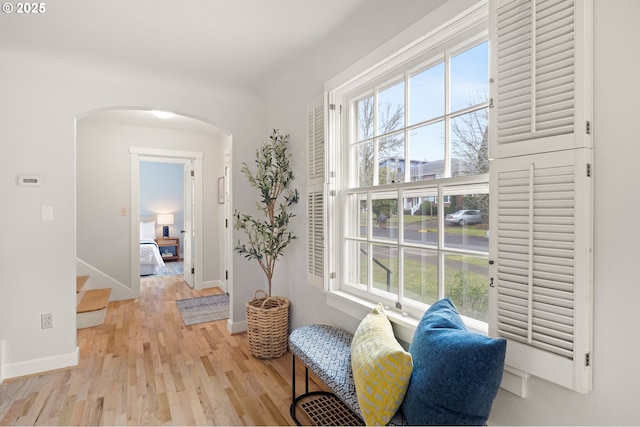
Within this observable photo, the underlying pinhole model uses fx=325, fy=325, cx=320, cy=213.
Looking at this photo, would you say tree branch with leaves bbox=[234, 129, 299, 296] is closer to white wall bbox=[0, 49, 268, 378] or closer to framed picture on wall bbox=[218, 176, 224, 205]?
white wall bbox=[0, 49, 268, 378]

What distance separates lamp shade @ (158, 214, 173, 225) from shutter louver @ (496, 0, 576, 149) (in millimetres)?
8451

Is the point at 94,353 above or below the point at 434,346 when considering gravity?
below

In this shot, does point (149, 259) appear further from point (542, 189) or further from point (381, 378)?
point (542, 189)

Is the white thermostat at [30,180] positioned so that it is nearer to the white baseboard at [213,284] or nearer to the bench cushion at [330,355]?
the bench cushion at [330,355]

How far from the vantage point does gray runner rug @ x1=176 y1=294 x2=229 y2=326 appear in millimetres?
3840

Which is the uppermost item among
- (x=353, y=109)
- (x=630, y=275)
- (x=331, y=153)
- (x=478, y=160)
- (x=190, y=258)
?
(x=353, y=109)

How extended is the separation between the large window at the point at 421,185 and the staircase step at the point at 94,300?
3.04 m

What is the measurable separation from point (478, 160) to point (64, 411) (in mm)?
2891

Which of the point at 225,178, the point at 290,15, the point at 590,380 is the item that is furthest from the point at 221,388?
the point at 225,178

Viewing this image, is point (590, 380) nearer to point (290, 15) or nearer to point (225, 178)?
point (290, 15)

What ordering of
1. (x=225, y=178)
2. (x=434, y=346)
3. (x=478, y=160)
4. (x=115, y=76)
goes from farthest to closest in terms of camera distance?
(x=225, y=178), (x=115, y=76), (x=478, y=160), (x=434, y=346)

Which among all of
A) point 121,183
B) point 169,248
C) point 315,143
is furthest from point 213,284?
point 315,143

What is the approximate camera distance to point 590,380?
1.06 meters

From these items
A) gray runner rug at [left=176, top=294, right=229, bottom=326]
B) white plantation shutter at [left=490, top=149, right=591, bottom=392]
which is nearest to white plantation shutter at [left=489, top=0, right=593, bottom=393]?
white plantation shutter at [left=490, top=149, right=591, bottom=392]
